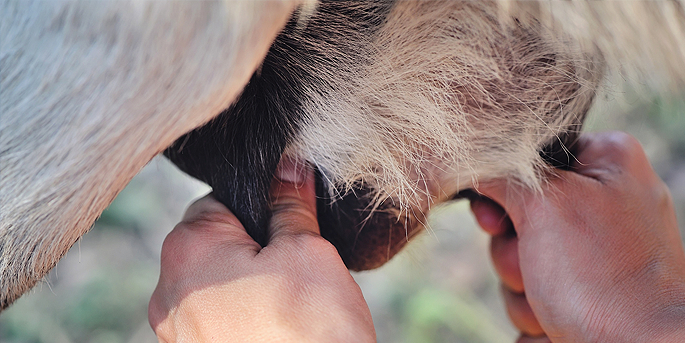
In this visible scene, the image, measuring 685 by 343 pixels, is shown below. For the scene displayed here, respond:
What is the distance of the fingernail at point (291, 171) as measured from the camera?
0.39 metres

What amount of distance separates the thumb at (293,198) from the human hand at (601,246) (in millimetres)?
167

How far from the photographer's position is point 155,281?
920mm

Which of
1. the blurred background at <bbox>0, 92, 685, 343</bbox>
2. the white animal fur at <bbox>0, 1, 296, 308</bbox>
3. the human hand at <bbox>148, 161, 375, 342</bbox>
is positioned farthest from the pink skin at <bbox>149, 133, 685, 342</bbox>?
the blurred background at <bbox>0, 92, 685, 343</bbox>

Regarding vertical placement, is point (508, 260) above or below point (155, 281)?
above

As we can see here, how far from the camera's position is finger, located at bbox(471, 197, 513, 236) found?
0.50 metres

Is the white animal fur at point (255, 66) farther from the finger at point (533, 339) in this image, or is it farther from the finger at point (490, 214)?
the finger at point (533, 339)

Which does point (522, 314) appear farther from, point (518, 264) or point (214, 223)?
point (214, 223)

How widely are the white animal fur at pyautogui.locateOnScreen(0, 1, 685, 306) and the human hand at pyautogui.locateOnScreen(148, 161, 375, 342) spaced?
60mm

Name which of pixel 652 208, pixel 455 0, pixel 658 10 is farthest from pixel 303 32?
pixel 652 208

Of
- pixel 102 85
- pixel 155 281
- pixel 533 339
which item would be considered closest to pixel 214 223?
pixel 102 85

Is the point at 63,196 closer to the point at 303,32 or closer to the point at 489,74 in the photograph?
the point at 303,32

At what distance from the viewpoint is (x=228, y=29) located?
216 mm

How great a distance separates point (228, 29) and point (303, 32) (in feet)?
0.33

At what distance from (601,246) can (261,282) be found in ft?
0.97
